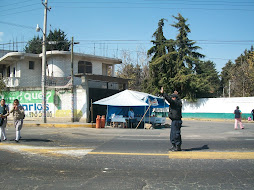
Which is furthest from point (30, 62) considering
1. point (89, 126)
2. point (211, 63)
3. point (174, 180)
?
point (211, 63)

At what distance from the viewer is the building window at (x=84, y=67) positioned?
28.5 meters

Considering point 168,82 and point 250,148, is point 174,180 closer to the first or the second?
point 250,148

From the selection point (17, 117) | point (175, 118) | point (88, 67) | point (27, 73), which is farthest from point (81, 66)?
point (175, 118)

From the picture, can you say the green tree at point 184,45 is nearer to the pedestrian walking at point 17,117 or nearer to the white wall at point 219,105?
the white wall at point 219,105

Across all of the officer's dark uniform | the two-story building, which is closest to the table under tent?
Answer: the two-story building

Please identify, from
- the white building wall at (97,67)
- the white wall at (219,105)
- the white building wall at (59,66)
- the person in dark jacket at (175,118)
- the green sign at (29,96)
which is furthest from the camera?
the white wall at (219,105)

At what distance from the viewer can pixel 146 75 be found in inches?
1922

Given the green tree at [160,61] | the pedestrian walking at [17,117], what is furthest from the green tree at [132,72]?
the pedestrian walking at [17,117]

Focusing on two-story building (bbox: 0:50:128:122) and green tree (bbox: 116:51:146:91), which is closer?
two-story building (bbox: 0:50:128:122)

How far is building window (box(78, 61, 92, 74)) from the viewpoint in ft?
93.4

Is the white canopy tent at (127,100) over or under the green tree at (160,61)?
under

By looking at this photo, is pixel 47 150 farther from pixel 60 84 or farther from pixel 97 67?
pixel 97 67

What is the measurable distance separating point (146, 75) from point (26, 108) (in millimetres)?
29446

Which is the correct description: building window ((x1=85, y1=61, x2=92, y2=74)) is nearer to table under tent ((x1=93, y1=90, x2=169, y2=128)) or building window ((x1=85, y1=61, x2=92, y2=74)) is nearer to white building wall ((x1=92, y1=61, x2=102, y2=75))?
white building wall ((x1=92, y1=61, x2=102, y2=75))
